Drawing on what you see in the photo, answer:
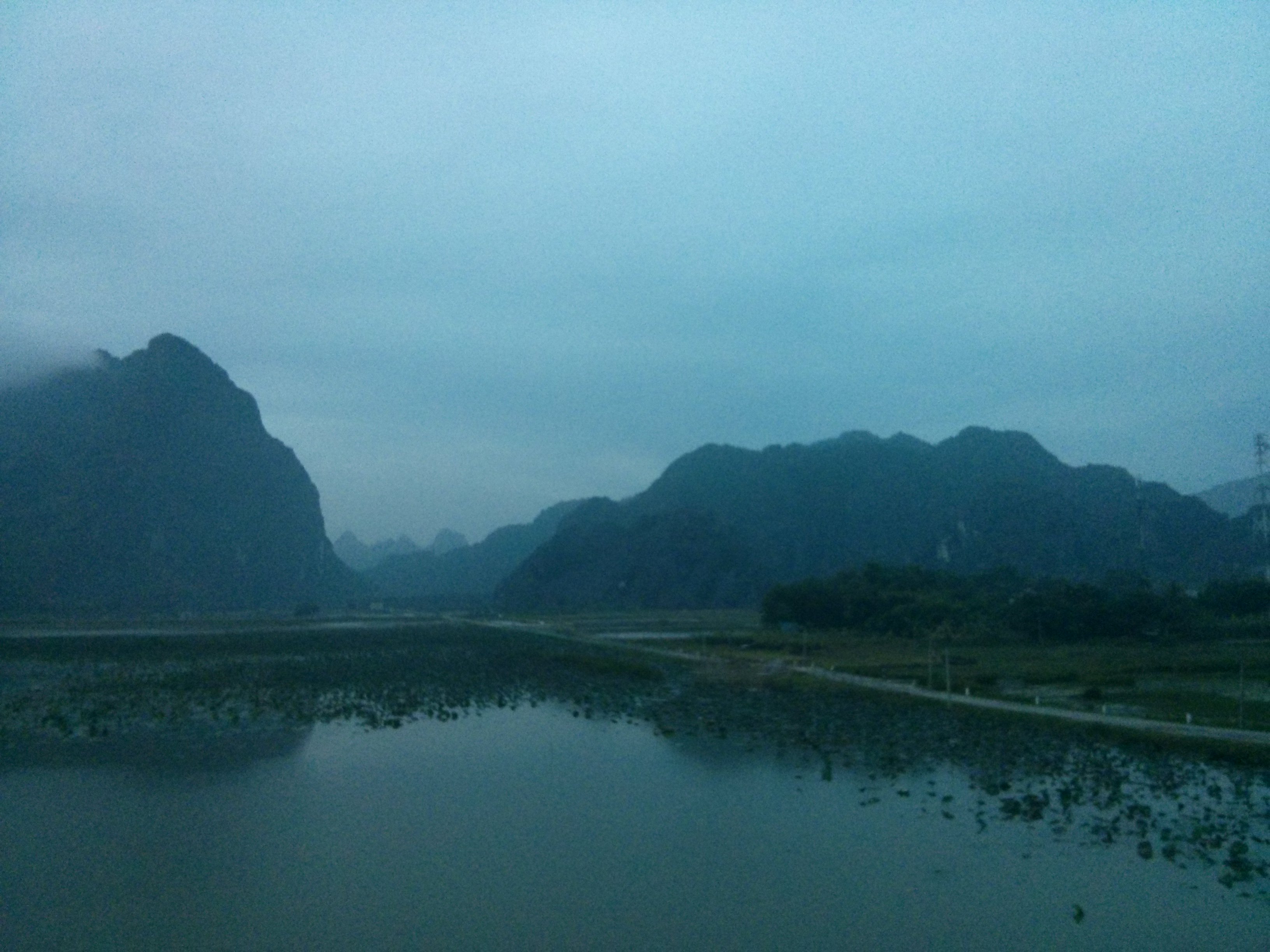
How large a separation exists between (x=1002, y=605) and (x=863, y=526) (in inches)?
3609

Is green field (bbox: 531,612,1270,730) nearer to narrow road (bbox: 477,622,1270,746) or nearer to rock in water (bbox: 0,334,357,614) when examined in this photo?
narrow road (bbox: 477,622,1270,746)

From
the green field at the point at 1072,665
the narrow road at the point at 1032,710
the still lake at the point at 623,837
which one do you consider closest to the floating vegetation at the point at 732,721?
the still lake at the point at 623,837

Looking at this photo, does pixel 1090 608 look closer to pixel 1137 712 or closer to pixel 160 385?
pixel 1137 712

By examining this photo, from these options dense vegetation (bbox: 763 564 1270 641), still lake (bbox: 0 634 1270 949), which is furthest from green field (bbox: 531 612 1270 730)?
still lake (bbox: 0 634 1270 949)

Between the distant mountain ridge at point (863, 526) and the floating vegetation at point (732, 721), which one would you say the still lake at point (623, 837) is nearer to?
the floating vegetation at point (732, 721)

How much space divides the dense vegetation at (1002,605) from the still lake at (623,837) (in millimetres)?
20966

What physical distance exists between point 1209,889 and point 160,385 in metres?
123

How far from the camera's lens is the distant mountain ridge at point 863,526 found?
312ft

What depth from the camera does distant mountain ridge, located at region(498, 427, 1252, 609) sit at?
9512 cm

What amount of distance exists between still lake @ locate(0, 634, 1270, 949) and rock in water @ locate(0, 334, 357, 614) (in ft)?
276

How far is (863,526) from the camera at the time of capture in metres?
140

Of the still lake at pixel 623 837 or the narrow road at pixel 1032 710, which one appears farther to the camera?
the narrow road at pixel 1032 710

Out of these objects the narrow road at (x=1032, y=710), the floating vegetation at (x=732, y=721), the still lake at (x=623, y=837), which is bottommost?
the still lake at (x=623, y=837)

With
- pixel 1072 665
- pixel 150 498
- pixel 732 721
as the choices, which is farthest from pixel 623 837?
pixel 150 498
